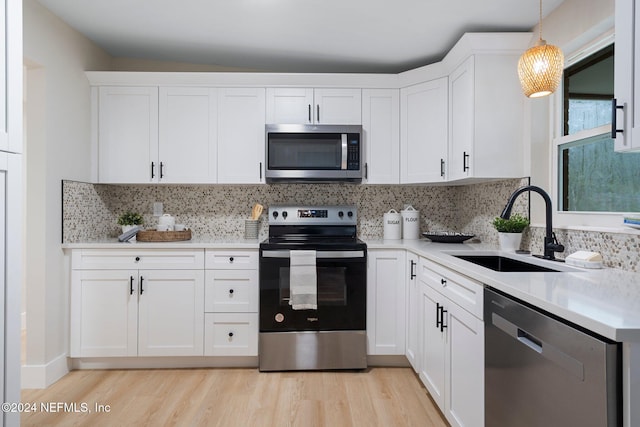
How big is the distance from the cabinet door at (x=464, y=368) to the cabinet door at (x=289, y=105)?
182 centimetres

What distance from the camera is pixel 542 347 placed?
113 cm

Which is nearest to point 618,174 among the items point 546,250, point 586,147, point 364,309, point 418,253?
point 586,147

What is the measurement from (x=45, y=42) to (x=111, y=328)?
1963 millimetres

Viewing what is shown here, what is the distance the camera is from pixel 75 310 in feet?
8.93

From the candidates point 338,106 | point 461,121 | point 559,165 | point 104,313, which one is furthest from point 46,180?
point 559,165

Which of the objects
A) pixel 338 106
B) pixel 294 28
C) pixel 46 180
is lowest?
pixel 46 180

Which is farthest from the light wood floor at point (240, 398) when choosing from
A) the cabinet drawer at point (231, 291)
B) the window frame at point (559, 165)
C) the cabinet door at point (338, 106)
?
the cabinet door at point (338, 106)

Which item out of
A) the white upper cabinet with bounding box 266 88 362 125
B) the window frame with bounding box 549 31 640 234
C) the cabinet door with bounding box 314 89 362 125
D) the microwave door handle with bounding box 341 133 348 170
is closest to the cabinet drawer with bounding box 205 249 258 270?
the microwave door handle with bounding box 341 133 348 170

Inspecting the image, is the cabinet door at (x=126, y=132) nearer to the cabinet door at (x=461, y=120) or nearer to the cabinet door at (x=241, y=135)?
the cabinet door at (x=241, y=135)

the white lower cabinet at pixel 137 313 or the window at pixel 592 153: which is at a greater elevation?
the window at pixel 592 153

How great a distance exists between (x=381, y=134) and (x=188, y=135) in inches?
59.9

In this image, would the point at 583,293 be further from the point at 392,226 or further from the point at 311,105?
the point at 311,105

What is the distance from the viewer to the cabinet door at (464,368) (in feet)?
5.13

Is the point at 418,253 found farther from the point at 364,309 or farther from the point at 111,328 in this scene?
the point at 111,328
